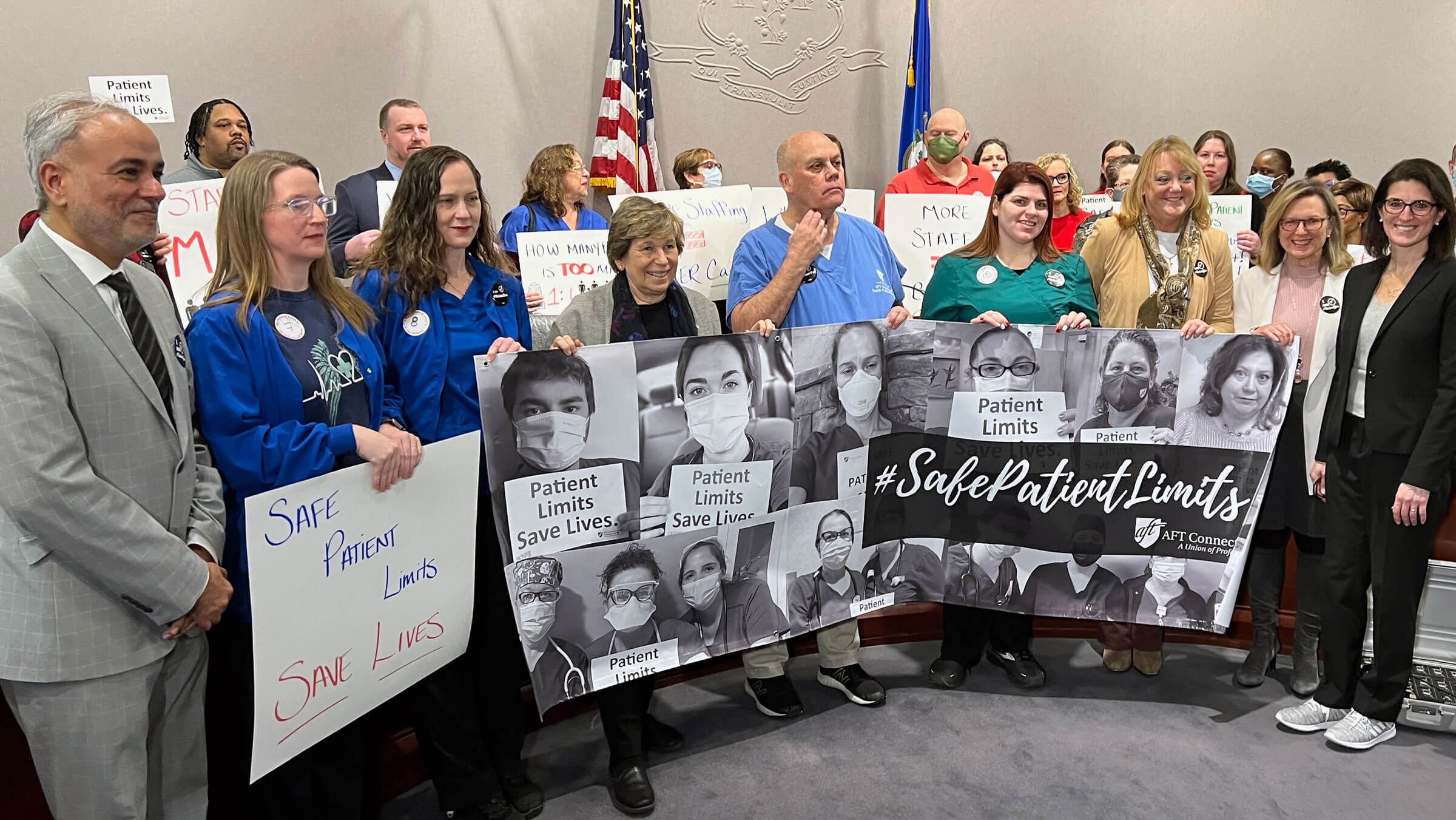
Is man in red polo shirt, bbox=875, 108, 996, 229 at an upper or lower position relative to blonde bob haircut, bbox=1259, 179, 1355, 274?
upper

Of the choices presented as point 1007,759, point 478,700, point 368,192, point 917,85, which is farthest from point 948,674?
point 917,85


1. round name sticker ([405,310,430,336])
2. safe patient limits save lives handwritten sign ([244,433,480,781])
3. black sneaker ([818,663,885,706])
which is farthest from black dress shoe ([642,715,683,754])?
round name sticker ([405,310,430,336])

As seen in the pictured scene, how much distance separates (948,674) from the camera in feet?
10.3

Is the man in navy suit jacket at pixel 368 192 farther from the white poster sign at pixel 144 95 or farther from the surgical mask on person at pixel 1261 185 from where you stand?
the surgical mask on person at pixel 1261 185

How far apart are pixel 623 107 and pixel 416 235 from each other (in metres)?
3.76

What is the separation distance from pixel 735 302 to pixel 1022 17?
508 cm

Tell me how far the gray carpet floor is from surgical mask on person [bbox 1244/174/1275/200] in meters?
3.18

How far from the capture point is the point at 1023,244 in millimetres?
2898

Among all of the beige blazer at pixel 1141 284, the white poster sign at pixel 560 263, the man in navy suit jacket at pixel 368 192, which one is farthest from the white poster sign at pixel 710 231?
the beige blazer at pixel 1141 284

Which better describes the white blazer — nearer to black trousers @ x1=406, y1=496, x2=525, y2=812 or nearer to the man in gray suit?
black trousers @ x1=406, y1=496, x2=525, y2=812

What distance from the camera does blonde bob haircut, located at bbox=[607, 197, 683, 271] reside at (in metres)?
2.42

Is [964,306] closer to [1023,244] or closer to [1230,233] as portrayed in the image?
[1023,244]

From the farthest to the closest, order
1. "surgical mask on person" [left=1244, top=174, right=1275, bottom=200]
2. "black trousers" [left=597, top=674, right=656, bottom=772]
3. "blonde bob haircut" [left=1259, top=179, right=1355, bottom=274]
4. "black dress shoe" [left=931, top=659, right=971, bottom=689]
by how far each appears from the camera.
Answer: "surgical mask on person" [left=1244, top=174, right=1275, bottom=200], "black dress shoe" [left=931, top=659, right=971, bottom=689], "blonde bob haircut" [left=1259, top=179, right=1355, bottom=274], "black trousers" [left=597, top=674, right=656, bottom=772]

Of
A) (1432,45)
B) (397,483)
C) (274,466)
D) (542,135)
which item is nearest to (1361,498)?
(397,483)
